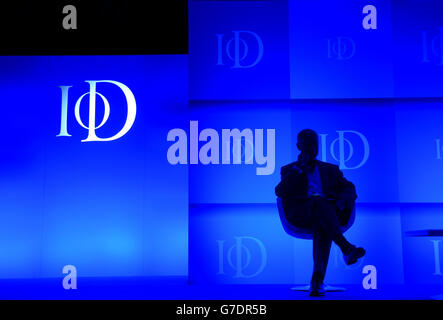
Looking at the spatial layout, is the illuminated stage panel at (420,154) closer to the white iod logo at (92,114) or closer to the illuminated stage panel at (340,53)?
the illuminated stage panel at (340,53)

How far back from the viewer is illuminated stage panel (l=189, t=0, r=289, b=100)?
153 inches

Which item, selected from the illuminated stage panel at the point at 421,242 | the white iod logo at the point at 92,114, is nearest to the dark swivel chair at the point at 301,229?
the illuminated stage panel at the point at 421,242

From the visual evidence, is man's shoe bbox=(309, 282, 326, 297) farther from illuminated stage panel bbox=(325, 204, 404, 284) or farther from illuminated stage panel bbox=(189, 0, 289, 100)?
illuminated stage panel bbox=(189, 0, 289, 100)

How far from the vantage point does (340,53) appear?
387 centimetres

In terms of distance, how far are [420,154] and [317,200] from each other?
0.99m

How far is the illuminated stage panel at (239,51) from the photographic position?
3.89 meters

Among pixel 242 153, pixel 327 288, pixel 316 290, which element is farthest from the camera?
pixel 242 153

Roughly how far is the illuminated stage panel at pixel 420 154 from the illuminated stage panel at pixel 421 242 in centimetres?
10

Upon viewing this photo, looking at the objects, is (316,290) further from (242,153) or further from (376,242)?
(242,153)

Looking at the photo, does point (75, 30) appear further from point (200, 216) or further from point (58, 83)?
point (200, 216)

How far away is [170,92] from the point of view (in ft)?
13.3

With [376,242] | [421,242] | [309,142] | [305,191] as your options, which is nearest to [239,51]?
[309,142]

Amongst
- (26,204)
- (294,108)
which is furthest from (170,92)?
(26,204)
